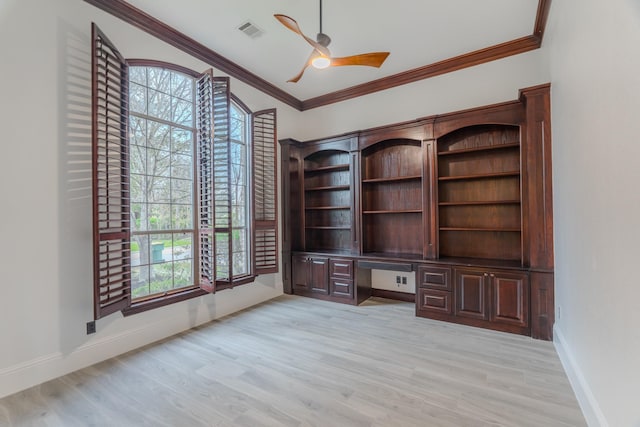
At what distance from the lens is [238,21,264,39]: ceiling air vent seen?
125 inches

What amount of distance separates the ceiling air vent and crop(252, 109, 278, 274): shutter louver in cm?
108

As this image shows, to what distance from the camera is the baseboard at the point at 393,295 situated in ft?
14.1

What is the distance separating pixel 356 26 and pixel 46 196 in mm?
3438

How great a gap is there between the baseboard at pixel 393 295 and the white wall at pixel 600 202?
193cm

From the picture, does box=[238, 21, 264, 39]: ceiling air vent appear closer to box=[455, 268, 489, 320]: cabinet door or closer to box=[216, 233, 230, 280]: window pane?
box=[216, 233, 230, 280]: window pane

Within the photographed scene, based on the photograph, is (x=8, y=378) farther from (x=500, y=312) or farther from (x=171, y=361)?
(x=500, y=312)

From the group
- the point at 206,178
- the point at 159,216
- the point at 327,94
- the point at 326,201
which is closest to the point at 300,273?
the point at 326,201

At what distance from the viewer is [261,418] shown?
190cm

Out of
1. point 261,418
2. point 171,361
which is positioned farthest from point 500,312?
point 171,361

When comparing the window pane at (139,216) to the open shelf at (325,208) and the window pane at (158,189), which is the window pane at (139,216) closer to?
the window pane at (158,189)

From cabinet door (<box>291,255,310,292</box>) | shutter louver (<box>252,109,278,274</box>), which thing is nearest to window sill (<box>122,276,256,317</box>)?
shutter louver (<box>252,109,278,274</box>)

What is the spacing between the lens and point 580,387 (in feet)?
6.52

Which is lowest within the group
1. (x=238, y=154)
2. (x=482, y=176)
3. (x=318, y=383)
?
(x=318, y=383)

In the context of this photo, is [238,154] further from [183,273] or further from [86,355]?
[86,355]
